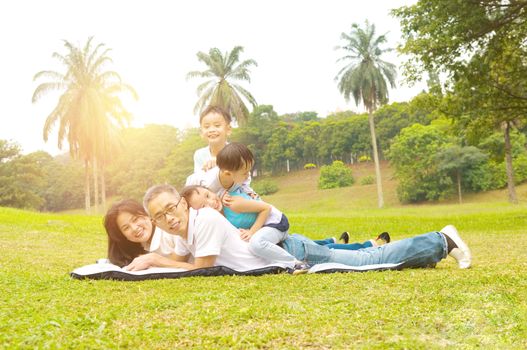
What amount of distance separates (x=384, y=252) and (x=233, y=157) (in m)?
1.95

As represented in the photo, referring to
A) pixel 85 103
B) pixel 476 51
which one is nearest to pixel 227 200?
pixel 476 51

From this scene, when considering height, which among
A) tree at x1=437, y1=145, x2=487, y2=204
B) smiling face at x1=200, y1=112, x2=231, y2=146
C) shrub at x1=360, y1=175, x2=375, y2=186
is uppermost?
tree at x1=437, y1=145, x2=487, y2=204

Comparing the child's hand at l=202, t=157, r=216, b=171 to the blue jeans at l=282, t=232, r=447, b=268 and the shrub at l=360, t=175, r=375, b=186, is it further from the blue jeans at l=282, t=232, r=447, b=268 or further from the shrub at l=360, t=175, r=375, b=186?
the shrub at l=360, t=175, r=375, b=186

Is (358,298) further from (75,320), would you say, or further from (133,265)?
(133,265)

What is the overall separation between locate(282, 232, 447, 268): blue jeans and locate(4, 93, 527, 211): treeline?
Result: 1247 inches

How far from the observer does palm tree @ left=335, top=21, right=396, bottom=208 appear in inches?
1917

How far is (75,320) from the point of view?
3.33 m

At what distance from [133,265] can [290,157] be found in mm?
74897

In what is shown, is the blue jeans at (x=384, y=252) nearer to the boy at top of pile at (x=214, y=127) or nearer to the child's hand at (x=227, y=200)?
the child's hand at (x=227, y=200)

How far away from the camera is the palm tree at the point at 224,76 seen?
46906 millimetres

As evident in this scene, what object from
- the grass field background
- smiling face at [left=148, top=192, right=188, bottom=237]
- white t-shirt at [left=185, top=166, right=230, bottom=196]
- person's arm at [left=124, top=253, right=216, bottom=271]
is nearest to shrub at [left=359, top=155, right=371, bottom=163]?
the grass field background

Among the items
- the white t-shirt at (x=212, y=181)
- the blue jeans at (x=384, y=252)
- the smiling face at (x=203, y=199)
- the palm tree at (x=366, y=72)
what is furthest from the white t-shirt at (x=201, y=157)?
the palm tree at (x=366, y=72)

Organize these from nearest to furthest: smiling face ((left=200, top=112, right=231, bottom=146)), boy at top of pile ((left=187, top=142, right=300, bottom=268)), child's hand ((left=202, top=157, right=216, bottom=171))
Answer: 1. boy at top of pile ((left=187, top=142, right=300, bottom=268))
2. child's hand ((left=202, top=157, right=216, bottom=171))
3. smiling face ((left=200, top=112, right=231, bottom=146))

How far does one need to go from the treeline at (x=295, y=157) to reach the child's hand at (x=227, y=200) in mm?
32556
